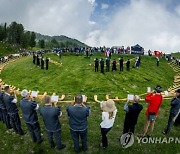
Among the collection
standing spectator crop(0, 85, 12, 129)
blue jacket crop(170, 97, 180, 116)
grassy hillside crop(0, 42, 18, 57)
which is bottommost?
standing spectator crop(0, 85, 12, 129)

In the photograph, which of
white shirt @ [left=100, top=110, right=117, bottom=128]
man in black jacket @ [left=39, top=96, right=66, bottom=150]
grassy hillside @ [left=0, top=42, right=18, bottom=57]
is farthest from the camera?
grassy hillside @ [left=0, top=42, right=18, bottom=57]

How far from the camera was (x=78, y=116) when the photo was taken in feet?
46.3

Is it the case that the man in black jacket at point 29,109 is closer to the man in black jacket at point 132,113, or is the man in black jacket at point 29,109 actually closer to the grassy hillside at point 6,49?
the man in black jacket at point 132,113

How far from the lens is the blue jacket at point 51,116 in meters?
14.3

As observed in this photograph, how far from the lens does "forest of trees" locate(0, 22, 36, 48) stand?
153125 mm

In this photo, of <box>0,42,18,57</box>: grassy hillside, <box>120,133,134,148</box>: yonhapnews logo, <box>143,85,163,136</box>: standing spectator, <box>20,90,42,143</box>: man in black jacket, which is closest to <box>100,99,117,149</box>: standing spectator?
<box>120,133,134,148</box>: yonhapnews logo

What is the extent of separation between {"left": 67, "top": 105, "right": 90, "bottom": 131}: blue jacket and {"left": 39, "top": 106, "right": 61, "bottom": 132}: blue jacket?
0.67 m

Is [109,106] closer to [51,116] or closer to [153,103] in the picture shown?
[51,116]

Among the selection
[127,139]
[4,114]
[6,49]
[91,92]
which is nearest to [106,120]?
[127,139]

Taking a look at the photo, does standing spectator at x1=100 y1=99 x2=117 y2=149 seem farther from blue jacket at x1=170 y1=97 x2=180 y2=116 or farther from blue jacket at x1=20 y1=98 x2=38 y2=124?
blue jacket at x1=170 y1=97 x2=180 y2=116

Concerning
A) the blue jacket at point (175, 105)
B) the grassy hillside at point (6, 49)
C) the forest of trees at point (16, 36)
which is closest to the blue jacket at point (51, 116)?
the blue jacket at point (175, 105)

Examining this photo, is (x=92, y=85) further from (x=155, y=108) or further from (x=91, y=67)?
(x=155, y=108)

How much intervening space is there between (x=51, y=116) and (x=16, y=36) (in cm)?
14677

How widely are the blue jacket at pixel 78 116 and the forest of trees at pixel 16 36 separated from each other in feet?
470
